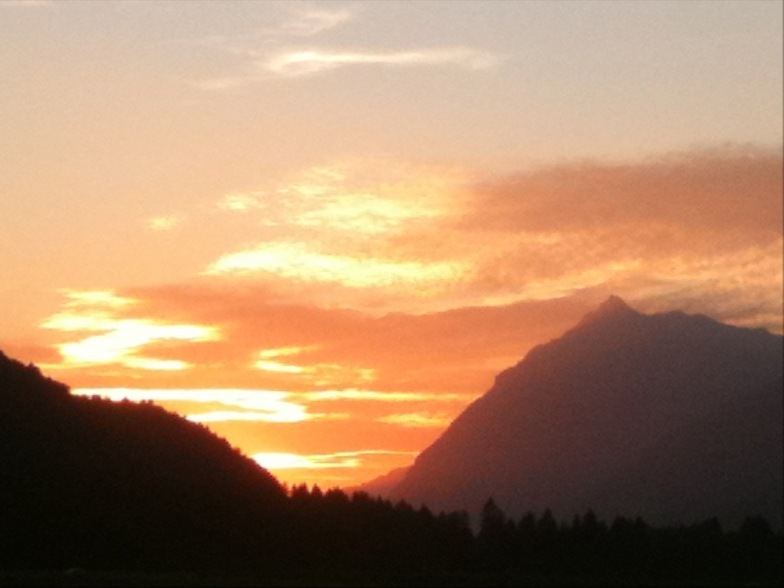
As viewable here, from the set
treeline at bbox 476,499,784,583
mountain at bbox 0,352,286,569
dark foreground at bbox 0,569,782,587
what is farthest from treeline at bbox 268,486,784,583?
mountain at bbox 0,352,286,569

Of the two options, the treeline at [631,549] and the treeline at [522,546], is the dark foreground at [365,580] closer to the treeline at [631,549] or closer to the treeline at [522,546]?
the treeline at [522,546]

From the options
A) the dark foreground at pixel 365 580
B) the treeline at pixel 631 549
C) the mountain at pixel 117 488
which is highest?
the mountain at pixel 117 488

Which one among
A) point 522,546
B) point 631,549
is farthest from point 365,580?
point 522,546

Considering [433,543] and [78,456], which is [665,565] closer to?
[433,543]

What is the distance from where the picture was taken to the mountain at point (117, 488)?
113125 mm

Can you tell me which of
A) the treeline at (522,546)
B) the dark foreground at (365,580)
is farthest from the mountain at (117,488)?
the dark foreground at (365,580)

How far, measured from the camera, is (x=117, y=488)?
133m

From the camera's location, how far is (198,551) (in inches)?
4390

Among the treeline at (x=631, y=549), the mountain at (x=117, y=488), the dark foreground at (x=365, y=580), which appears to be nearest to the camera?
the dark foreground at (x=365, y=580)

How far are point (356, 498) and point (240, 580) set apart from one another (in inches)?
1810

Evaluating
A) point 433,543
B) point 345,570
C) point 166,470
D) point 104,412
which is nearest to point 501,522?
point 433,543

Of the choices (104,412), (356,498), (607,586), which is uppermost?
(104,412)

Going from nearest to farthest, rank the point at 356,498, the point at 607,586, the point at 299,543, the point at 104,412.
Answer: the point at 607,586 < the point at 299,543 < the point at 356,498 < the point at 104,412

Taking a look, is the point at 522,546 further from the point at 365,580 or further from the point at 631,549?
the point at 365,580
